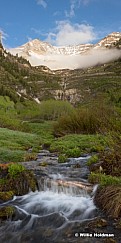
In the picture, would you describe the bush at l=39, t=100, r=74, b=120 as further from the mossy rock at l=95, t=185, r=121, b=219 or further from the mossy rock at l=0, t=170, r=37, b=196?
the mossy rock at l=95, t=185, r=121, b=219

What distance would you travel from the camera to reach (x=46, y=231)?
29.9 feet

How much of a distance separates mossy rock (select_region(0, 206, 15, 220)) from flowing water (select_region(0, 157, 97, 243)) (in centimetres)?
18

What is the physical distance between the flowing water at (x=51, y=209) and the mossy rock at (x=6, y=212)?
0.60 feet

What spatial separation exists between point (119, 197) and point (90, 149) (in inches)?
421

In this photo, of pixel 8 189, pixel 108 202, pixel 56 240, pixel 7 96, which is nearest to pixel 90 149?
pixel 8 189

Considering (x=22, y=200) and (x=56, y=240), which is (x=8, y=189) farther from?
(x=56, y=240)

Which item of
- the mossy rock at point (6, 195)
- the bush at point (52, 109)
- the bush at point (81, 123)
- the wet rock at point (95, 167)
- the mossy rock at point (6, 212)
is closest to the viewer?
the mossy rock at point (6, 212)

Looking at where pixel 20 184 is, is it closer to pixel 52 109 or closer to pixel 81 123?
pixel 81 123

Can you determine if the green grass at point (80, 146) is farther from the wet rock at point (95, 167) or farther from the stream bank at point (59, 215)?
the stream bank at point (59, 215)

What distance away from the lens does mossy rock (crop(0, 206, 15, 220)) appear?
33.3ft

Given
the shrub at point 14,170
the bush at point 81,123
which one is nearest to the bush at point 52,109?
the bush at point 81,123

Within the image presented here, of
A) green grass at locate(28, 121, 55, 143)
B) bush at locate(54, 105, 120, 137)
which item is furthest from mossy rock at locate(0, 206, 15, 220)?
green grass at locate(28, 121, 55, 143)

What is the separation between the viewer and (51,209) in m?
10.7

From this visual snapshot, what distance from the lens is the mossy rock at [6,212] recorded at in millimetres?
10141
